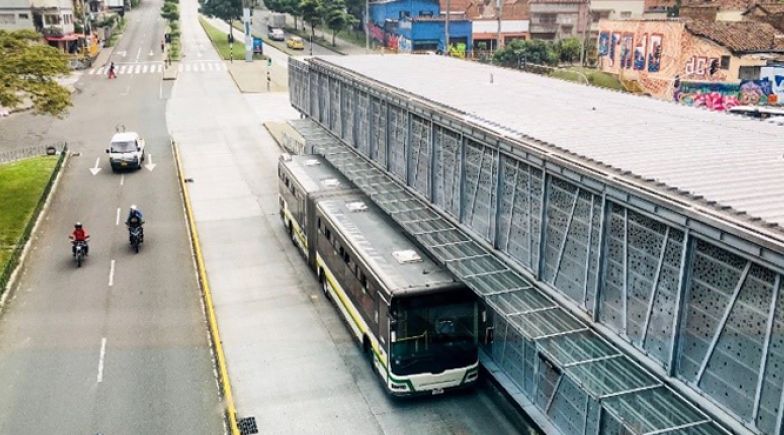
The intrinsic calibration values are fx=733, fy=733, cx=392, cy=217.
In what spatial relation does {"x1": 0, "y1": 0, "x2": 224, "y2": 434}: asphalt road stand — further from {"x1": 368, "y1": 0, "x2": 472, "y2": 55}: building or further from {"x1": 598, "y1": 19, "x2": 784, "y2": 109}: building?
{"x1": 368, "y1": 0, "x2": 472, "y2": 55}: building

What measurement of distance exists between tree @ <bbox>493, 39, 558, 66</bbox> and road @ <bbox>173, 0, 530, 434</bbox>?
42.3m

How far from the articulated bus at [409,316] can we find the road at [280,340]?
0.66 m

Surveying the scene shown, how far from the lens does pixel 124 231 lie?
102 feet

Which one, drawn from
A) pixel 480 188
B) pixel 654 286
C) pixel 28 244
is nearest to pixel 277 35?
pixel 28 244

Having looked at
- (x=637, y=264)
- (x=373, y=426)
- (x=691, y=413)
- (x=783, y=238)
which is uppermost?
(x=783, y=238)

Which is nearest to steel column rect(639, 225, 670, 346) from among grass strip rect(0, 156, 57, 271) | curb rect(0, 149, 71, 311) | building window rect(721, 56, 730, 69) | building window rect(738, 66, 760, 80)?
curb rect(0, 149, 71, 311)

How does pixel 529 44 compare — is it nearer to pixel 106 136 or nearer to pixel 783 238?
pixel 106 136

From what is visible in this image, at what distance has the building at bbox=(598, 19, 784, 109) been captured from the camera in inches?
2143

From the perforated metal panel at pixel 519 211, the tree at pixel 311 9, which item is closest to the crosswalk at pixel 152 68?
the tree at pixel 311 9

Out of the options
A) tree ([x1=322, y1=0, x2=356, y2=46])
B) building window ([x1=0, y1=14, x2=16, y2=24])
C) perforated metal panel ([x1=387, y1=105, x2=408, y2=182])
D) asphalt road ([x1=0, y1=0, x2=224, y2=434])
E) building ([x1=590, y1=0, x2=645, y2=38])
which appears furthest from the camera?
tree ([x1=322, y1=0, x2=356, y2=46])

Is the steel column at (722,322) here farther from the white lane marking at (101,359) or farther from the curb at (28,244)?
the curb at (28,244)

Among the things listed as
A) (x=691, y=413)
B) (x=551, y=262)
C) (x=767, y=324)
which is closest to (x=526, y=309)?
(x=551, y=262)

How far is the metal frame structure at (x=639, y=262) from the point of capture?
1089cm

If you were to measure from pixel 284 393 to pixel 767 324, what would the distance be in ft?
39.2
